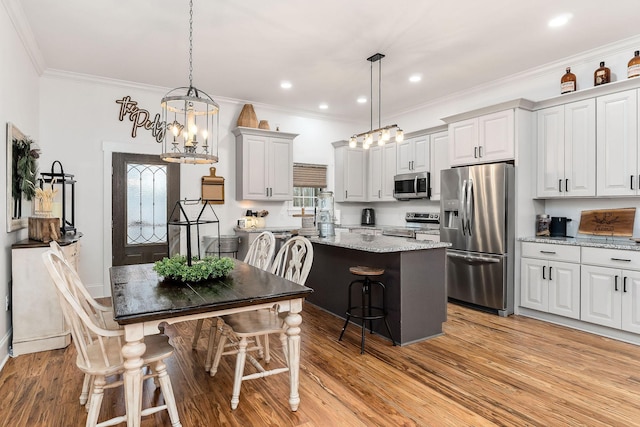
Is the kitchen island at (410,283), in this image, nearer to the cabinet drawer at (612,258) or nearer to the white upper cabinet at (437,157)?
the cabinet drawer at (612,258)

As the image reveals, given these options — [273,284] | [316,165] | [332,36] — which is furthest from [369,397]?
[316,165]

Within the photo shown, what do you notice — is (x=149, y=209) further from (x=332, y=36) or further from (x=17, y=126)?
(x=332, y=36)

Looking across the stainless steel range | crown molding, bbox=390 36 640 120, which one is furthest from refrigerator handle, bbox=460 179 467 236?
crown molding, bbox=390 36 640 120

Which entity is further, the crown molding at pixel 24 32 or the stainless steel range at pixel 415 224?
the stainless steel range at pixel 415 224

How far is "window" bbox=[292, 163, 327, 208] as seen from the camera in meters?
6.59

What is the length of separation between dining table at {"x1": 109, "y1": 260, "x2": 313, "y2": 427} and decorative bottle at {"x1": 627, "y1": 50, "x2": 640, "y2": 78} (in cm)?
381

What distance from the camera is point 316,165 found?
6750 millimetres

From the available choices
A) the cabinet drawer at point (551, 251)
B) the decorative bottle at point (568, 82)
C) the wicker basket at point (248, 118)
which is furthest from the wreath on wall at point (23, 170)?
the decorative bottle at point (568, 82)

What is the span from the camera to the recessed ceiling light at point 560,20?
326 centimetres

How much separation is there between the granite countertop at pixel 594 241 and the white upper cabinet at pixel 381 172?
2560mm

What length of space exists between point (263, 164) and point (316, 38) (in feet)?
8.14

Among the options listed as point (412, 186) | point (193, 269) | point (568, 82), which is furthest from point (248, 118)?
point (568, 82)

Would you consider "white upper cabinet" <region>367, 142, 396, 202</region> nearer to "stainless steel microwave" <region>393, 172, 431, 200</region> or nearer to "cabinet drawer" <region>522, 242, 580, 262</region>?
"stainless steel microwave" <region>393, 172, 431, 200</region>

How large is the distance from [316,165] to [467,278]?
132 inches
